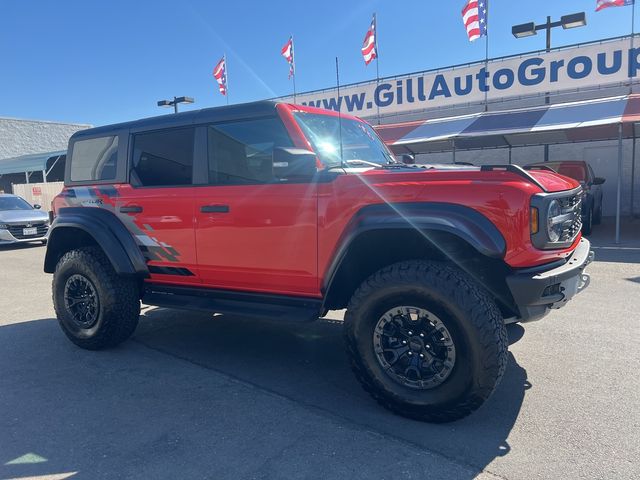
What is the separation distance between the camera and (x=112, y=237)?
4.25 m

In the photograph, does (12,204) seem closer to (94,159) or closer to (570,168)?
(94,159)

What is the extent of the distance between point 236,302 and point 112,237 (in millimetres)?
1313

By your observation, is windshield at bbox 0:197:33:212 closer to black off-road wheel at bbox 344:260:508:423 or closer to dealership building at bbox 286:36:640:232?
dealership building at bbox 286:36:640:232

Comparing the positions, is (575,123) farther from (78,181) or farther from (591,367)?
(78,181)

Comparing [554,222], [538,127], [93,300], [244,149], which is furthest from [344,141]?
[538,127]

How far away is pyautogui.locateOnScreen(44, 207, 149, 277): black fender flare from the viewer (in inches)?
165

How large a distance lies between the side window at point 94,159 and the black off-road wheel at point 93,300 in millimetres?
722

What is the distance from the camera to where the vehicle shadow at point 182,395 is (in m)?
2.73

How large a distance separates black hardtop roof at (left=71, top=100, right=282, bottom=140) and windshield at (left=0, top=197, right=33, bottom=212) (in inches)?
442

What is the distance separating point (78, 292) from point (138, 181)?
121 centimetres

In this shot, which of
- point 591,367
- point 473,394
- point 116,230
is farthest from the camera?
point 116,230

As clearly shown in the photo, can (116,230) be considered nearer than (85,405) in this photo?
No

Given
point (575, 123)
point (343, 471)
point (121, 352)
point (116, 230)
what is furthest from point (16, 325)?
point (575, 123)

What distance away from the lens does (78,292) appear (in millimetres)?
4512
